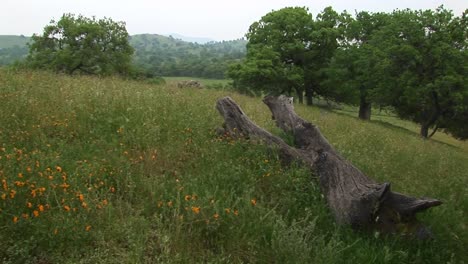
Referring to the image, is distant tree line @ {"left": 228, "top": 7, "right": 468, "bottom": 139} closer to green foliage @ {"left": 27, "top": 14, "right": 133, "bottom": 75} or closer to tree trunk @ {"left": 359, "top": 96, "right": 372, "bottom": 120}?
tree trunk @ {"left": 359, "top": 96, "right": 372, "bottom": 120}

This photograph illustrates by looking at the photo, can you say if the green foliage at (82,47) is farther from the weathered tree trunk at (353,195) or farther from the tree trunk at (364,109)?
the weathered tree trunk at (353,195)

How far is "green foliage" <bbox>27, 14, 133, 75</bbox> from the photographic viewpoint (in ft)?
126

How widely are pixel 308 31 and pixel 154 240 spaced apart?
3367 centimetres

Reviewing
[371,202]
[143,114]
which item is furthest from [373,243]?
[143,114]

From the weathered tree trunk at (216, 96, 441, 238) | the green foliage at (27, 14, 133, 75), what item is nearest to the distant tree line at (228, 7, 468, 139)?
the green foliage at (27, 14, 133, 75)

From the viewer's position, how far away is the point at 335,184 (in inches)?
210

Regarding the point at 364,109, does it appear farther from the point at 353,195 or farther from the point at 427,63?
the point at 353,195

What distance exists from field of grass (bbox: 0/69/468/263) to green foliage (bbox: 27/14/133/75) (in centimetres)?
3267

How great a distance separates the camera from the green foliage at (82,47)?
3841 centimetres

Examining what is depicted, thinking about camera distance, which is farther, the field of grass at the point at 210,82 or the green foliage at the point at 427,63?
the green foliage at the point at 427,63

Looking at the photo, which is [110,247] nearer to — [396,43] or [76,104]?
[76,104]

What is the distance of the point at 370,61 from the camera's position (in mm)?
29906

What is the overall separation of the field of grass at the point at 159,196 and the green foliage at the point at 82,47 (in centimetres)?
3267

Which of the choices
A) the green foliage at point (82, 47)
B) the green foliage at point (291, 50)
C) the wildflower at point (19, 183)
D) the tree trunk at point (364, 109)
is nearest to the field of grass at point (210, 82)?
the green foliage at point (291, 50)
